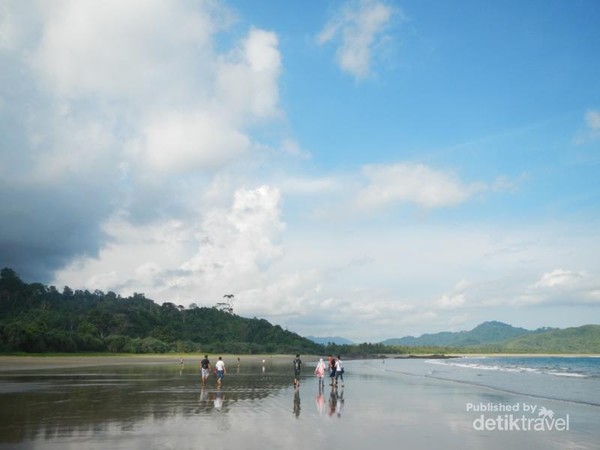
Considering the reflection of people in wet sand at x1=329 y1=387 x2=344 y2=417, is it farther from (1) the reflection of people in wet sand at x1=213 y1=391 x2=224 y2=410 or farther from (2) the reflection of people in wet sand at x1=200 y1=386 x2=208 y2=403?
(2) the reflection of people in wet sand at x1=200 y1=386 x2=208 y2=403

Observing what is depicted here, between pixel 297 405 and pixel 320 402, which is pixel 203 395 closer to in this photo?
pixel 297 405

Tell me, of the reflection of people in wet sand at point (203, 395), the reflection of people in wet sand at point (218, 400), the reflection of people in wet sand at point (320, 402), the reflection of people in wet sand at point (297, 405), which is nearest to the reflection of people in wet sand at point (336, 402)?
the reflection of people in wet sand at point (320, 402)

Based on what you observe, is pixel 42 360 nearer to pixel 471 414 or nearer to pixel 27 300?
pixel 471 414

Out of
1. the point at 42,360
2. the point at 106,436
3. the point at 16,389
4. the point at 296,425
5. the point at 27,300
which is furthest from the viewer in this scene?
the point at 27,300

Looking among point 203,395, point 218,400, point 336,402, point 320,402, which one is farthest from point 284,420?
point 203,395

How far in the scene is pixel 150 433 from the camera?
1562 cm

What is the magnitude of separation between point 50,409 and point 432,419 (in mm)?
15973

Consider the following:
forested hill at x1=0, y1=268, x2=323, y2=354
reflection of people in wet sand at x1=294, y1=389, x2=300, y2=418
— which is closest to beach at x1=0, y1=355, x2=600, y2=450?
reflection of people in wet sand at x1=294, y1=389, x2=300, y2=418

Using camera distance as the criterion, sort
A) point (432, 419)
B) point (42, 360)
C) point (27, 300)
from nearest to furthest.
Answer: point (432, 419) < point (42, 360) < point (27, 300)

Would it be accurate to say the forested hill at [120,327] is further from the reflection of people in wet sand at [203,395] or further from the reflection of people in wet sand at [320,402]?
the reflection of people in wet sand at [320,402]

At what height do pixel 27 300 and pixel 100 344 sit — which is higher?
pixel 27 300

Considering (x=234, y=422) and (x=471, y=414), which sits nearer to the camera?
(x=234, y=422)

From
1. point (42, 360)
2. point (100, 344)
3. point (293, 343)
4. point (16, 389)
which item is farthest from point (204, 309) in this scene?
point (16, 389)

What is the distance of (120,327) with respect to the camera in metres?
129
